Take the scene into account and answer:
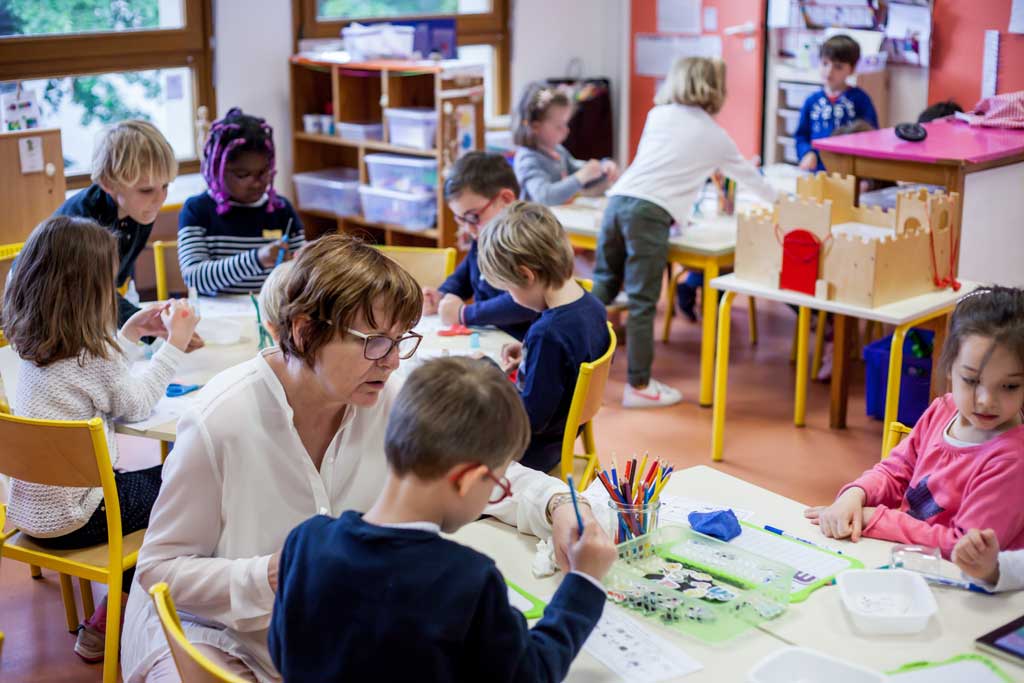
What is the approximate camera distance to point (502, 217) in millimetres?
2840

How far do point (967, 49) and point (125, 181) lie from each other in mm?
4639

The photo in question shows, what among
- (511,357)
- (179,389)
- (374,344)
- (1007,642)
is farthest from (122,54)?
(1007,642)

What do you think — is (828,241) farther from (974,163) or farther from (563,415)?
(563,415)

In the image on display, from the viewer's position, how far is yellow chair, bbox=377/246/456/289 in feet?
12.5

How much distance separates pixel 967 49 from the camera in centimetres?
609

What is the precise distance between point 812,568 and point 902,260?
6.80ft

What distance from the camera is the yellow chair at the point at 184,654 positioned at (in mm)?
1397

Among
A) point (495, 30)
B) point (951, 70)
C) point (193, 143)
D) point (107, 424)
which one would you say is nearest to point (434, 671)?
point (107, 424)

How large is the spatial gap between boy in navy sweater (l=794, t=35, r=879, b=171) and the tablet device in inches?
170

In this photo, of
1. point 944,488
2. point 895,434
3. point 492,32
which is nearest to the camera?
point 944,488

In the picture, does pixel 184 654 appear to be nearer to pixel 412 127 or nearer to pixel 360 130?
pixel 412 127

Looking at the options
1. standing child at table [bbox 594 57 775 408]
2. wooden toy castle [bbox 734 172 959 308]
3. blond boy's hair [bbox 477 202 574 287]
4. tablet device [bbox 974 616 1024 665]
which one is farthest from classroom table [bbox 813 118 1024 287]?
tablet device [bbox 974 616 1024 665]

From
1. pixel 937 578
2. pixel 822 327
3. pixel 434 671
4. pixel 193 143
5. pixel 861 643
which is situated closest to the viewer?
pixel 434 671

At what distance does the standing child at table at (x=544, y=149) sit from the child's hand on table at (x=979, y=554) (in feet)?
10.9
